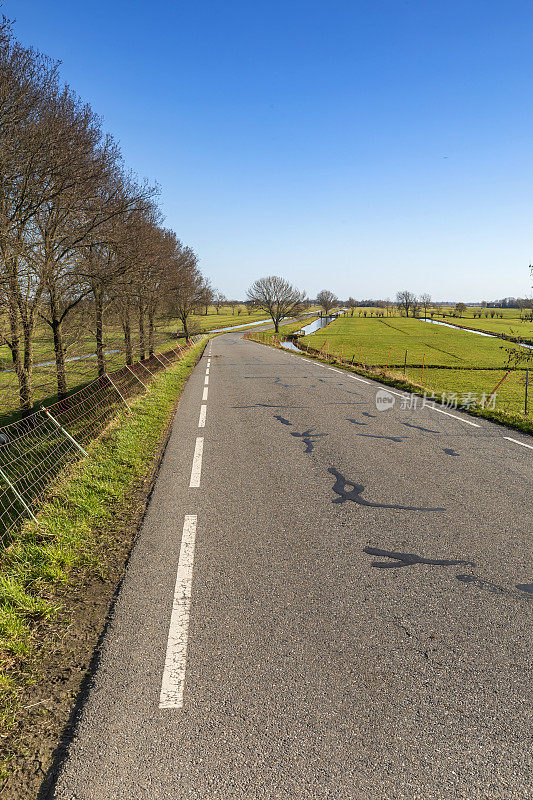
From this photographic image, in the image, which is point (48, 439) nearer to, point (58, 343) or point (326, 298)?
point (58, 343)

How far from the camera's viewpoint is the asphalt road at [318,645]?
2.20m

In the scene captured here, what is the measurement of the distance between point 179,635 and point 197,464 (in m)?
3.92

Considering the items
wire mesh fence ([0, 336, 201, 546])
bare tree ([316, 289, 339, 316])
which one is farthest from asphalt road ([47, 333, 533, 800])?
bare tree ([316, 289, 339, 316])

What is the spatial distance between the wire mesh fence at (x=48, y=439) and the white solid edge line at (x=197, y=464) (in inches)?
77.1

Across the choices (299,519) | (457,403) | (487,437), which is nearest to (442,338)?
(457,403)

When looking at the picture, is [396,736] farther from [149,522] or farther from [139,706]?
[149,522]

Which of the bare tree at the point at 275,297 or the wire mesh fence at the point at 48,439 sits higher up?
the bare tree at the point at 275,297

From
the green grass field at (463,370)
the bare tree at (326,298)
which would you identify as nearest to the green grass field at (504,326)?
the green grass field at (463,370)

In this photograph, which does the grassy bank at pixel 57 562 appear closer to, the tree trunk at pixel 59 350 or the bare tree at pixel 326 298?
the tree trunk at pixel 59 350

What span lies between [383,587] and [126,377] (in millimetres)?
12347

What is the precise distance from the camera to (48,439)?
35.7ft
